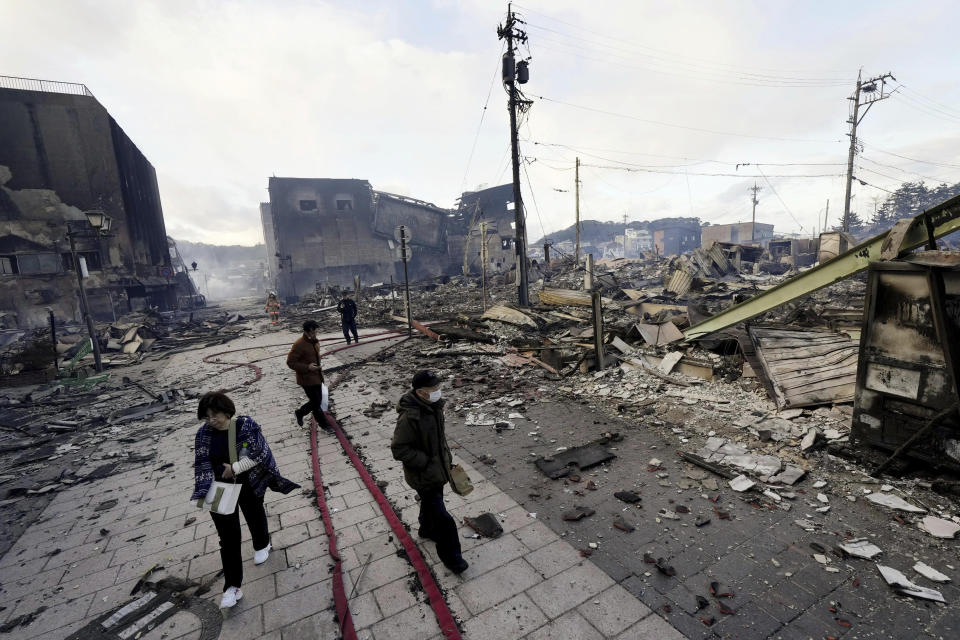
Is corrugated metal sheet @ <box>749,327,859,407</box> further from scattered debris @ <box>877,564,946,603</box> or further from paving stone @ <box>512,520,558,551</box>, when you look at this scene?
paving stone @ <box>512,520,558,551</box>

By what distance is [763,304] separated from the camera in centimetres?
676

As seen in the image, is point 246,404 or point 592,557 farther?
point 246,404

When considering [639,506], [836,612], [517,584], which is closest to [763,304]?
[639,506]

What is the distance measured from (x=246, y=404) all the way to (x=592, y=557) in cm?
744

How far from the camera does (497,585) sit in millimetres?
3178

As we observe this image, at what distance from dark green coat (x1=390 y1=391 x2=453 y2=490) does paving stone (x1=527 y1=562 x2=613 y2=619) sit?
3.72 ft

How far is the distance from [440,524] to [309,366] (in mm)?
3766

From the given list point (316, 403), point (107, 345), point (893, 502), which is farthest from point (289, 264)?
point (893, 502)

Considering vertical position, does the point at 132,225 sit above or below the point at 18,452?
above

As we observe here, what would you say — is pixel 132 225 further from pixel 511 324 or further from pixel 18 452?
pixel 511 324

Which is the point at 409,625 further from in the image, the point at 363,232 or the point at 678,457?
the point at 363,232

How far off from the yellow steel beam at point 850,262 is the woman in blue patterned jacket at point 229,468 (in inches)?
267

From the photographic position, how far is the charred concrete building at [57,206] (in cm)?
2192

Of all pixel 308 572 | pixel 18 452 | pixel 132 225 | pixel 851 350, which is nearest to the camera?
pixel 308 572
